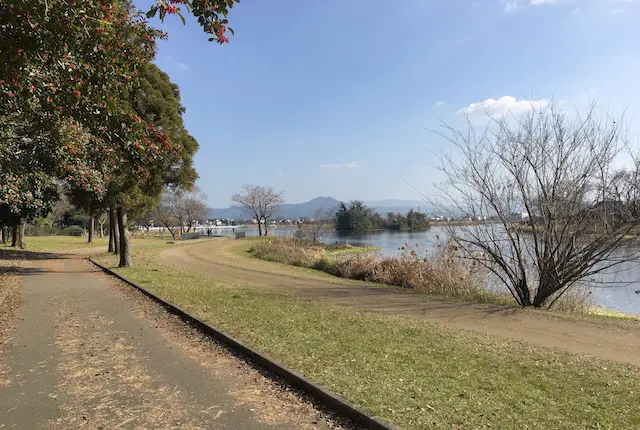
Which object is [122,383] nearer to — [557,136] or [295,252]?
[557,136]

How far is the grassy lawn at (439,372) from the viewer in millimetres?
4211

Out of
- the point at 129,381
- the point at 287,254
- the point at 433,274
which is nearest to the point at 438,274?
the point at 433,274

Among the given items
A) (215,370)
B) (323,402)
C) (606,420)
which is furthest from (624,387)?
(215,370)

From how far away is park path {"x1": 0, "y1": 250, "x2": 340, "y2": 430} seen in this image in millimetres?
4335

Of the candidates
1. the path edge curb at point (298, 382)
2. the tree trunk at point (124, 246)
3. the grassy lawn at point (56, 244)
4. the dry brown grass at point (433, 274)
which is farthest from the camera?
the grassy lawn at point (56, 244)

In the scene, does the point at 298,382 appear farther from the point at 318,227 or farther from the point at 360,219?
the point at 360,219

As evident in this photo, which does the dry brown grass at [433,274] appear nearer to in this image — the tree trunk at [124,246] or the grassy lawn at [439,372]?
the grassy lawn at [439,372]

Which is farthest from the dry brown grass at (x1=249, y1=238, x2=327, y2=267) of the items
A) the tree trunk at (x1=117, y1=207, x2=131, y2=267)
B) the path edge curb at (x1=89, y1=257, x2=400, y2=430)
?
the path edge curb at (x1=89, y1=257, x2=400, y2=430)

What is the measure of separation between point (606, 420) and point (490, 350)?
254 centimetres

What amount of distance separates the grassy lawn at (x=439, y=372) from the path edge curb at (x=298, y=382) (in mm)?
120

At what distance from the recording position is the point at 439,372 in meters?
5.44

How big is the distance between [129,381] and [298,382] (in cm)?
198

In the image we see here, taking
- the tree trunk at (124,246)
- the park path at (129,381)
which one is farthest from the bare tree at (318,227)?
the park path at (129,381)

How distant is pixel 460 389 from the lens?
15.9ft
